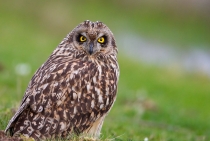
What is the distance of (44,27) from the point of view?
79.5 ft

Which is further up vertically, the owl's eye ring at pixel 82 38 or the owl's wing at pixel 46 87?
the owl's eye ring at pixel 82 38

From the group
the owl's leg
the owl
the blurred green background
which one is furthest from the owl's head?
the blurred green background

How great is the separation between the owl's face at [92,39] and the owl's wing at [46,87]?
369 mm


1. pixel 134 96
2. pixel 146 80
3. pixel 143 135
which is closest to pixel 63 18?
pixel 146 80

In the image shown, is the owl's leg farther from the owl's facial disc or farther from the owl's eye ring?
the owl's eye ring

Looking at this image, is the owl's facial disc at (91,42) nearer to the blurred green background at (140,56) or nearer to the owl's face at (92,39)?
the owl's face at (92,39)

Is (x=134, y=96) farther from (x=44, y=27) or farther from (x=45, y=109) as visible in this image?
(x=44, y=27)

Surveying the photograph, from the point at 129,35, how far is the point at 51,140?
69.5 ft

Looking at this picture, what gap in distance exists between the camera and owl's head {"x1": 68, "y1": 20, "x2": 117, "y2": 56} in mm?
6254

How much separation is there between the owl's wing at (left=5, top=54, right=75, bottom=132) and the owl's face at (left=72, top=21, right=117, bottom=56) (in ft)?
1.21

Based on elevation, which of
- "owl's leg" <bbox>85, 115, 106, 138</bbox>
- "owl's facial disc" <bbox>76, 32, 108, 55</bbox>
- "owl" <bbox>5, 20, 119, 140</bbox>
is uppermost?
"owl's facial disc" <bbox>76, 32, 108, 55</bbox>

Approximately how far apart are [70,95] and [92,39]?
0.87m

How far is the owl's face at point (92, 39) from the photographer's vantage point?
246 inches

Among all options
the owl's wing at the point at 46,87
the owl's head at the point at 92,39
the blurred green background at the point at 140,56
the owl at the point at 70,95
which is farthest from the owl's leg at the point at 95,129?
the owl's head at the point at 92,39
